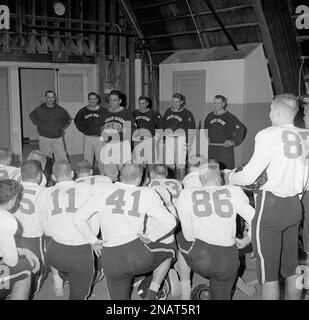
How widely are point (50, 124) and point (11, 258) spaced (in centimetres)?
497

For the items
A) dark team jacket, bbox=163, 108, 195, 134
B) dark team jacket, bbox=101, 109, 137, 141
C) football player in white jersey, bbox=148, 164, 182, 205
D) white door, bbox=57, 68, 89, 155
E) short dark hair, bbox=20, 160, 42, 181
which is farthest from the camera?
white door, bbox=57, 68, 89, 155

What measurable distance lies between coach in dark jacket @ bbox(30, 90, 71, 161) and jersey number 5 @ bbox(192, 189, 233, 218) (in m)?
4.95

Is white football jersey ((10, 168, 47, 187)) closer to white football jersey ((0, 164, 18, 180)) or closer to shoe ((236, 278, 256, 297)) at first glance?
white football jersey ((0, 164, 18, 180))

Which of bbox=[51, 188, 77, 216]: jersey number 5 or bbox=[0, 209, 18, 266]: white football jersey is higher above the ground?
bbox=[51, 188, 77, 216]: jersey number 5

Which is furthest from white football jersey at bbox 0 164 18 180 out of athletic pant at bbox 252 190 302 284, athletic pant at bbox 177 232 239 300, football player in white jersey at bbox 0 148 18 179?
athletic pant at bbox 252 190 302 284

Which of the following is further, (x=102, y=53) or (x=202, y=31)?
(x=102, y=53)

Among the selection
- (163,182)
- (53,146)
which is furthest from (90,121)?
(163,182)

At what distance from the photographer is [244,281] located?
4.18 m

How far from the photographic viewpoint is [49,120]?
7832 millimetres

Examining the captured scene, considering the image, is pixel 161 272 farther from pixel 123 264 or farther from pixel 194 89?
pixel 194 89

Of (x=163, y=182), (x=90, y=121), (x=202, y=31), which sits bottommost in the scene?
(x=163, y=182)

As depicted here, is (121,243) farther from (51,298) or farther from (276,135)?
(276,135)

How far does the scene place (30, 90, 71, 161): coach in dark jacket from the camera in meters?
7.84
